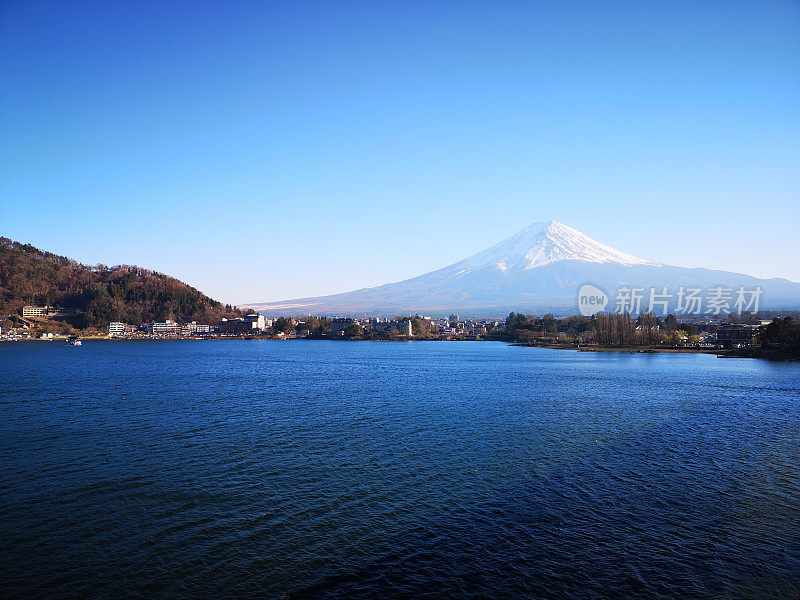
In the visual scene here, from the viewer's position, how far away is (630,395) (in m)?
31.4

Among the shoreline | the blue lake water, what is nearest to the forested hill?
the shoreline

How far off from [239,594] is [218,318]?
15470 cm

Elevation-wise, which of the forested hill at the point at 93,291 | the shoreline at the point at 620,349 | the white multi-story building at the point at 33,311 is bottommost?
the shoreline at the point at 620,349

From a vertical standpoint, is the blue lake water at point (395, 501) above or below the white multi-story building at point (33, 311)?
below

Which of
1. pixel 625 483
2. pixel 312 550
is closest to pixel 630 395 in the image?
pixel 625 483

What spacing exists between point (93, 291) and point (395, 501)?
142 metres

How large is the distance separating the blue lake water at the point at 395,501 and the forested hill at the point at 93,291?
4527 inches

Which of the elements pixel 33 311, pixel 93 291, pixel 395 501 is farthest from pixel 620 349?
pixel 33 311

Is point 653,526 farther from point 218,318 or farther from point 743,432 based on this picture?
point 218,318

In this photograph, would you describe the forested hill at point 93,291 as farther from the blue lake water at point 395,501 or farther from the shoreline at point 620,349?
the blue lake water at point 395,501

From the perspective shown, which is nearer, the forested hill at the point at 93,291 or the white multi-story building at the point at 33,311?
the white multi-story building at the point at 33,311

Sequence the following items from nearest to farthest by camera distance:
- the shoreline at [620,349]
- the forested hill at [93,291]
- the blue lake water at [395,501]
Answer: the blue lake water at [395,501]
the shoreline at [620,349]
the forested hill at [93,291]

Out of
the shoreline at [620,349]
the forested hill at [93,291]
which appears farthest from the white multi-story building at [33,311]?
the shoreline at [620,349]

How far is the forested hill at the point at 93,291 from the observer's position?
4771 inches
